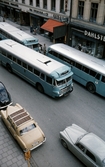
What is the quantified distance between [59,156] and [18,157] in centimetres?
225

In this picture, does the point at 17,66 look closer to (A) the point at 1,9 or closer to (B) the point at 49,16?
(B) the point at 49,16

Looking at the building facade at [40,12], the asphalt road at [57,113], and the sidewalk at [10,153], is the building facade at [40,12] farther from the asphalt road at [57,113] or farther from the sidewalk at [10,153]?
the sidewalk at [10,153]

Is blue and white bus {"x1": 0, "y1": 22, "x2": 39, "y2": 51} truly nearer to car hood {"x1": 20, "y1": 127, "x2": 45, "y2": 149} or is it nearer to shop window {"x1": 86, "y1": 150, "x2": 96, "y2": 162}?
car hood {"x1": 20, "y1": 127, "x2": 45, "y2": 149}

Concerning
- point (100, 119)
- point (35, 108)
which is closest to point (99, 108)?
point (100, 119)

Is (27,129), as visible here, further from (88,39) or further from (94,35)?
(88,39)

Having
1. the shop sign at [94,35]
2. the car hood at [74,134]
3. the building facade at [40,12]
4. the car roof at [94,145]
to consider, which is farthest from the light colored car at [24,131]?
the building facade at [40,12]

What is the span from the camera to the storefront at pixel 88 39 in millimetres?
19375

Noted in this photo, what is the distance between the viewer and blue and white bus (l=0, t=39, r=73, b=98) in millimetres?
13462

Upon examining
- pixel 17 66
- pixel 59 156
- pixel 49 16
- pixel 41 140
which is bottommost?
pixel 59 156

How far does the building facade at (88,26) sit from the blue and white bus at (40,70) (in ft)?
24.8

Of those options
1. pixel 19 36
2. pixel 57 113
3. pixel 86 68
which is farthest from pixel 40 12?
pixel 57 113

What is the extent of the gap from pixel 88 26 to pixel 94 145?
1507cm

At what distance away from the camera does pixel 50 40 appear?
87.7 feet

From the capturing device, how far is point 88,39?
20734mm
